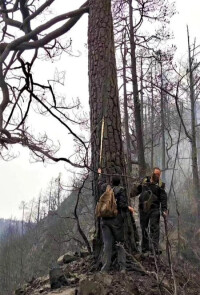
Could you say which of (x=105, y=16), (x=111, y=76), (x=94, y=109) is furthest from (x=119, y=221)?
(x=105, y=16)

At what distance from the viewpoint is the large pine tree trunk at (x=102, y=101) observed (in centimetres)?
566

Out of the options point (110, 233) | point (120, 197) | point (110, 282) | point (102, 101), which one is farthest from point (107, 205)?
point (102, 101)

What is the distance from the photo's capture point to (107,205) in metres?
5.02

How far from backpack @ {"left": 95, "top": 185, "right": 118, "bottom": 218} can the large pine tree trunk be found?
1.72ft

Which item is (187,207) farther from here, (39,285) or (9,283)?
(9,283)

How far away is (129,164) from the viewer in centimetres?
1127

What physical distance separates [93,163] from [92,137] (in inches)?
16.8

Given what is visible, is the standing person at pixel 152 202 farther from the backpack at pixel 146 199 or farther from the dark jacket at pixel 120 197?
the dark jacket at pixel 120 197

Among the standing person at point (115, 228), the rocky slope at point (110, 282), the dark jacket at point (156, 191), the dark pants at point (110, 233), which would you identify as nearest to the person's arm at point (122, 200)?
the standing person at point (115, 228)

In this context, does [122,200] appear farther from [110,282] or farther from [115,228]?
[110,282]

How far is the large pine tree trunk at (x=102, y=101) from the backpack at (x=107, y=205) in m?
0.53

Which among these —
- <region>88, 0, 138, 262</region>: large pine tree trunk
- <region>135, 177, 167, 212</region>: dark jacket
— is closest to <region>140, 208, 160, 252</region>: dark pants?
<region>135, 177, 167, 212</region>: dark jacket

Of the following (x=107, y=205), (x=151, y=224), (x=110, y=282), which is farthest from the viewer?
(x=151, y=224)

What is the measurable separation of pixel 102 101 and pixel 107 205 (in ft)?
5.23
